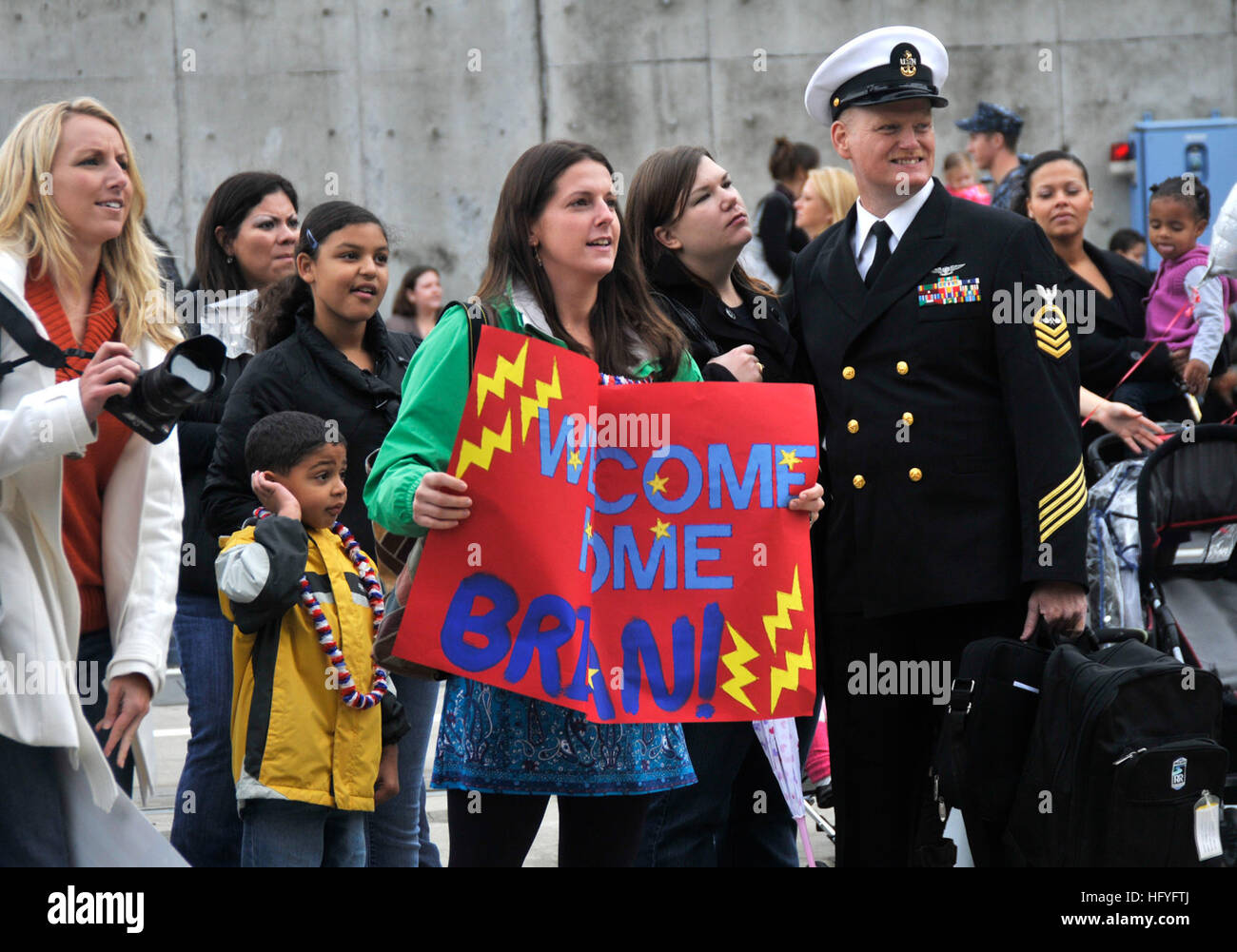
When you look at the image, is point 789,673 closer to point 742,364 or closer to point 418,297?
point 742,364

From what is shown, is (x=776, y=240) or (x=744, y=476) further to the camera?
(x=776, y=240)

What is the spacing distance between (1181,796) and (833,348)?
129 centimetres

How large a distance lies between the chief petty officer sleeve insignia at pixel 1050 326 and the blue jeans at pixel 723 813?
1.23m

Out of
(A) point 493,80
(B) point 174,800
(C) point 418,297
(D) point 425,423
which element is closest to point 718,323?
(D) point 425,423

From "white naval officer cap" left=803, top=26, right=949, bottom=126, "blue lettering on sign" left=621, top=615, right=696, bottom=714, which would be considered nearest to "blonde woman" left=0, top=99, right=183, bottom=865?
"blue lettering on sign" left=621, top=615, right=696, bottom=714

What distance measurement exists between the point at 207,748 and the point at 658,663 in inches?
64.6

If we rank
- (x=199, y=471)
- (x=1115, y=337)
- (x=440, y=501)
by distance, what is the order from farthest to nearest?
(x=1115, y=337)
(x=199, y=471)
(x=440, y=501)

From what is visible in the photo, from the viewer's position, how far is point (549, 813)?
236 inches

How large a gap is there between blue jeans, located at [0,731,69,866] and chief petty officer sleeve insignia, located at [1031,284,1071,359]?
7.55 ft

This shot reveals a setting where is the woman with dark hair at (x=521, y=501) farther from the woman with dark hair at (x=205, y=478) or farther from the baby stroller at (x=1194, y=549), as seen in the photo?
the baby stroller at (x=1194, y=549)

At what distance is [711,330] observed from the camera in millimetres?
4082

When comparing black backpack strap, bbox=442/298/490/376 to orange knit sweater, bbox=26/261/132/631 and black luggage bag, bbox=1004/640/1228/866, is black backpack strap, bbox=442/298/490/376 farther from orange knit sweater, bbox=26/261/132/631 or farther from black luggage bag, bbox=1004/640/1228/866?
black luggage bag, bbox=1004/640/1228/866

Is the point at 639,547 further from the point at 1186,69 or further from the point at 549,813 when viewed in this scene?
the point at 1186,69

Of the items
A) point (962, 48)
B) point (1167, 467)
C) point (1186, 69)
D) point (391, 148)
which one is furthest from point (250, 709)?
point (1186, 69)
